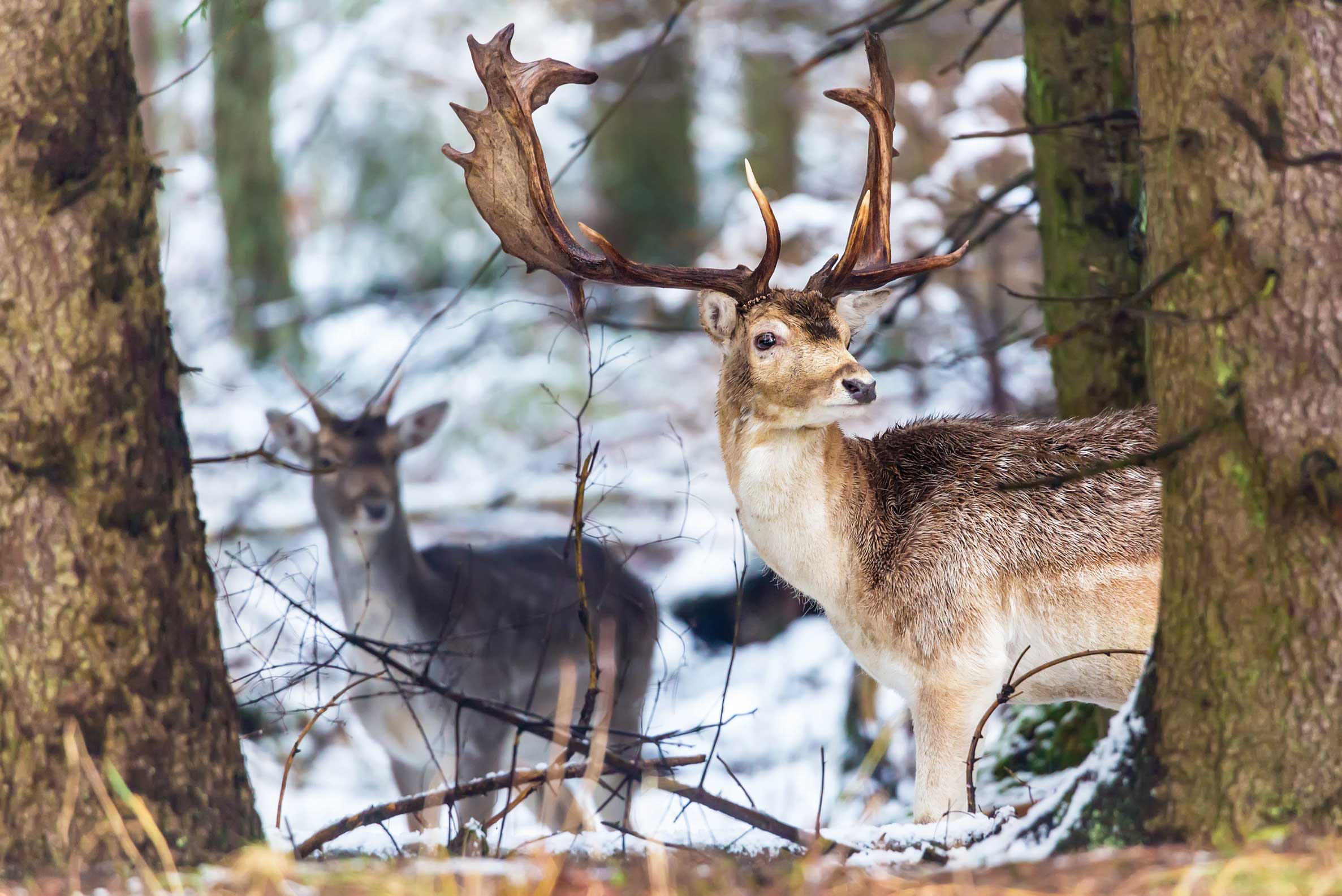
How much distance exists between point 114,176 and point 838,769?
6.29 metres

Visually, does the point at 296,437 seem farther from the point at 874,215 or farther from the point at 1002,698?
the point at 1002,698

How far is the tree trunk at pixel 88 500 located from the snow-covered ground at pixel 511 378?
21.1 inches

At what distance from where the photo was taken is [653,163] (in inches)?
644

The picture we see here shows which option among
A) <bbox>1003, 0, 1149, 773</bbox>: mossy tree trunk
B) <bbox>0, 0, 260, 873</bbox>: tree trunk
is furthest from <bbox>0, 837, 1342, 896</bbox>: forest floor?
<bbox>1003, 0, 1149, 773</bbox>: mossy tree trunk

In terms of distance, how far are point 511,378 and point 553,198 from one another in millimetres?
9173

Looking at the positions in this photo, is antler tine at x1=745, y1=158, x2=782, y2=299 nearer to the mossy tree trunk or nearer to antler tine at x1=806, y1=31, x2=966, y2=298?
antler tine at x1=806, y1=31, x2=966, y2=298

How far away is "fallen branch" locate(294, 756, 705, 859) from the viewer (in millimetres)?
3992

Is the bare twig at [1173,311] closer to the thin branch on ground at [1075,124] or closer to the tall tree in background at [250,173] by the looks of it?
the thin branch on ground at [1075,124]

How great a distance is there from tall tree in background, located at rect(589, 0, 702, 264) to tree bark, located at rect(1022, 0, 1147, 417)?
32.3 feet

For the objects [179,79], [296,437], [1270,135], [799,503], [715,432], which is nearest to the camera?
[1270,135]

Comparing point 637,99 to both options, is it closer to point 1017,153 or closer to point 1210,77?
point 1017,153

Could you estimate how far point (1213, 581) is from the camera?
3.24 meters

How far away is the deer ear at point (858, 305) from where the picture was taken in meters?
5.71

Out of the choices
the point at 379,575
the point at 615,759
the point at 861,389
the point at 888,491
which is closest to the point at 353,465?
the point at 379,575
